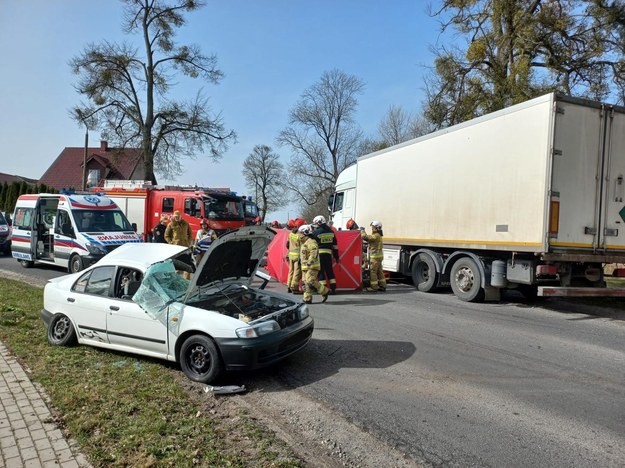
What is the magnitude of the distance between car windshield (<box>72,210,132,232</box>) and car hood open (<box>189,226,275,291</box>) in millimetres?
8347

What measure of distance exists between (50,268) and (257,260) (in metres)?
11.6

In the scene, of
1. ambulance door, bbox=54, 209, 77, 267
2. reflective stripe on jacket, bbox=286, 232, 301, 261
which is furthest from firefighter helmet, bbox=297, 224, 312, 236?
ambulance door, bbox=54, 209, 77, 267

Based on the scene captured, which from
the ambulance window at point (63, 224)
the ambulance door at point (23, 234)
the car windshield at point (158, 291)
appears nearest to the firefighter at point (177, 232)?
the ambulance window at point (63, 224)

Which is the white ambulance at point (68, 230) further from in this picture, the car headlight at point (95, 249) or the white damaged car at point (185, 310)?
the white damaged car at point (185, 310)

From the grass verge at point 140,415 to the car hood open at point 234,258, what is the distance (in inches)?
44.4

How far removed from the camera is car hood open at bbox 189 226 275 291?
5.03 meters

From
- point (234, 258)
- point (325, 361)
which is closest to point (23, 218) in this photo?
point (234, 258)

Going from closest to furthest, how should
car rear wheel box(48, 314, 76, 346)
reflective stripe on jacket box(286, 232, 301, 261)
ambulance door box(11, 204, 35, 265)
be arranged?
1. car rear wheel box(48, 314, 76, 346)
2. reflective stripe on jacket box(286, 232, 301, 261)
3. ambulance door box(11, 204, 35, 265)

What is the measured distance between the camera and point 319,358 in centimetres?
565

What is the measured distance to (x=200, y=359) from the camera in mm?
4773

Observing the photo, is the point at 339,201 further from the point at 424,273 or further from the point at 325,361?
the point at 325,361

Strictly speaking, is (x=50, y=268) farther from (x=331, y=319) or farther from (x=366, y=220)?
(x=331, y=319)

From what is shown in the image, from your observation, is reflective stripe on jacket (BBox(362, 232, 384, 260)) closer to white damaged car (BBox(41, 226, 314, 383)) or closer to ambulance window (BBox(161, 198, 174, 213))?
white damaged car (BBox(41, 226, 314, 383))

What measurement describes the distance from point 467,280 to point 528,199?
95.0 inches
